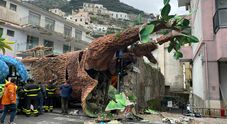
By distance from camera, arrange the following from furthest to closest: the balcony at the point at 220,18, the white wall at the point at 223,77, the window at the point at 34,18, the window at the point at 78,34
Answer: the window at the point at 78,34 → the window at the point at 34,18 → the white wall at the point at 223,77 → the balcony at the point at 220,18

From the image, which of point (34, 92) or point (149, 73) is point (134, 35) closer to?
point (34, 92)

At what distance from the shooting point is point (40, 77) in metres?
14.7

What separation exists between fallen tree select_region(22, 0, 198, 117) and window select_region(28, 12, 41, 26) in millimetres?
17170

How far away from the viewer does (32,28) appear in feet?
93.5

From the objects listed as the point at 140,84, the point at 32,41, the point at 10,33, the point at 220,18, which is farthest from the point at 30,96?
the point at 32,41

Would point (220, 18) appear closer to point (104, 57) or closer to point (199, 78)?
point (199, 78)

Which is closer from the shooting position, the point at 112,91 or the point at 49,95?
the point at 112,91

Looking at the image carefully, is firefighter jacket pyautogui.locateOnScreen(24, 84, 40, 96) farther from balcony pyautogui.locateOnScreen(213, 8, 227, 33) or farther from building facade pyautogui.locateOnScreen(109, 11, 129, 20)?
building facade pyautogui.locateOnScreen(109, 11, 129, 20)

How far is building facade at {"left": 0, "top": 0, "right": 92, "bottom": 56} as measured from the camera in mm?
26955

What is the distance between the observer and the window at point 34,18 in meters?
29.7

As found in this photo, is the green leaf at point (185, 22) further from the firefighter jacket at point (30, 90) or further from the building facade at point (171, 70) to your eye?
the building facade at point (171, 70)

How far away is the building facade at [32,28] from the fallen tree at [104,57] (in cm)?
1493

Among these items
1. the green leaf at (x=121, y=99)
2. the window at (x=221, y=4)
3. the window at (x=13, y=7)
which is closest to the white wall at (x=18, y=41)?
the window at (x=13, y=7)

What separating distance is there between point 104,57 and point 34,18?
21.8 metres
